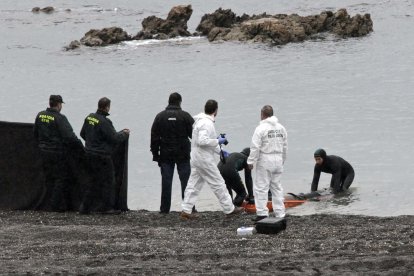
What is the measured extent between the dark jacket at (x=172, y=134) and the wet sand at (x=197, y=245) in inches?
39.4

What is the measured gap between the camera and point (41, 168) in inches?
662

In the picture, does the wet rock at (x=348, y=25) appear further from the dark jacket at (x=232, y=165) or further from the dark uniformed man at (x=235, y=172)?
the dark jacket at (x=232, y=165)

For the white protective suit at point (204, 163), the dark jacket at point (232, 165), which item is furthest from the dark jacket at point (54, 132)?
the dark jacket at point (232, 165)

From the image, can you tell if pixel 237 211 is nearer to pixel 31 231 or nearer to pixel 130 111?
pixel 31 231

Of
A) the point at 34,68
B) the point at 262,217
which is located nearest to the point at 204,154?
the point at 262,217

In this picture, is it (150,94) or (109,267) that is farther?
(150,94)

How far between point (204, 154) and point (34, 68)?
3918 cm

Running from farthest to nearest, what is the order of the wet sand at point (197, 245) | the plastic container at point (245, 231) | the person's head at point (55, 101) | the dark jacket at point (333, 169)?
the dark jacket at point (333, 169) < the person's head at point (55, 101) < the plastic container at point (245, 231) < the wet sand at point (197, 245)

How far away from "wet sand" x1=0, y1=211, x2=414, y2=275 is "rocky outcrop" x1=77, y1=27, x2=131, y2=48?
4048cm

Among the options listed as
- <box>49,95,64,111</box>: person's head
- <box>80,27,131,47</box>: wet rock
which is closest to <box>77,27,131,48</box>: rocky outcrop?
<box>80,27,131,47</box>: wet rock

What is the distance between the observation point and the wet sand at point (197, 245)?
11.3m

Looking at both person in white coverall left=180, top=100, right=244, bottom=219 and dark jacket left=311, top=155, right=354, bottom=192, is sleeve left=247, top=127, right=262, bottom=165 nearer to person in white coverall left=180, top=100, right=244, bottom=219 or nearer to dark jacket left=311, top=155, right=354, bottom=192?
person in white coverall left=180, top=100, right=244, bottom=219

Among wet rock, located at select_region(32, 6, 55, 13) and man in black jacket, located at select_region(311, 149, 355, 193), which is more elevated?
wet rock, located at select_region(32, 6, 55, 13)

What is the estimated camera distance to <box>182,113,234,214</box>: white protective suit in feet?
50.7
